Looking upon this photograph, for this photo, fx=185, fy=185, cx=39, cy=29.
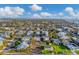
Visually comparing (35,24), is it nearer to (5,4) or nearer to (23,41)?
(23,41)

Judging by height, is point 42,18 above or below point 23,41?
above

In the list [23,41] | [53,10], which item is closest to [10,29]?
[23,41]

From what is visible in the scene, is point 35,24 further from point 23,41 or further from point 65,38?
point 65,38
